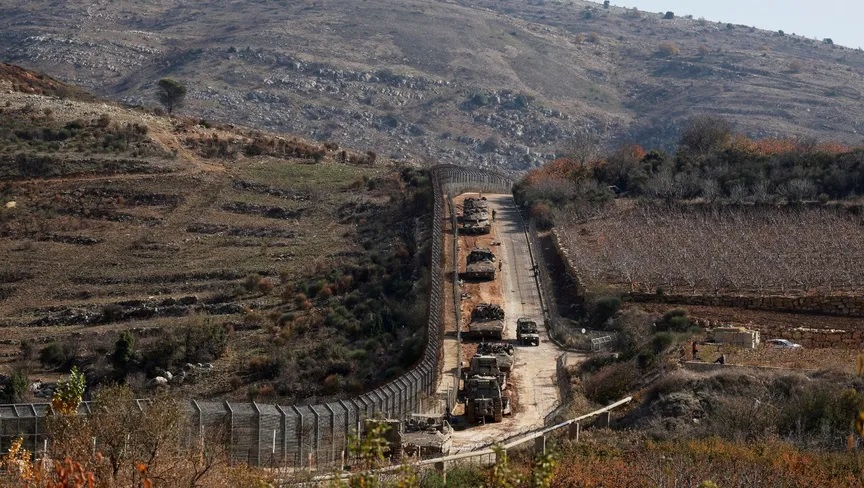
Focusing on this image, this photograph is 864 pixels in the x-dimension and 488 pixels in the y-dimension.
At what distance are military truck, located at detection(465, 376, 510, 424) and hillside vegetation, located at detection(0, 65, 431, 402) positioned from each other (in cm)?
890

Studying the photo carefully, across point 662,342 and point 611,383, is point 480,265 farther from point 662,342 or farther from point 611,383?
point 611,383

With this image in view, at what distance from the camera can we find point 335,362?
184ft

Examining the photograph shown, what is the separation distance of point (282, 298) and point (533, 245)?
46.8 feet

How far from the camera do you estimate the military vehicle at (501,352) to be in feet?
153

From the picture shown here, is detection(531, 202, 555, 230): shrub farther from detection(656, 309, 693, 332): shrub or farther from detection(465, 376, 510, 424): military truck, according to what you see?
detection(465, 376, 510, 424): military truck

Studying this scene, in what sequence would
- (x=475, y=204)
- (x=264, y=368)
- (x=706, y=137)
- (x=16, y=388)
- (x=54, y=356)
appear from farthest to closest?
1. (x=706, y=137)
2. (x=475, y=204)
3. (x=54, y=356)
4. (x=264, y=368)
5. (x=16, y=388)

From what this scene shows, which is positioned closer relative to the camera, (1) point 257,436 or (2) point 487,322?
(1) point 257,436

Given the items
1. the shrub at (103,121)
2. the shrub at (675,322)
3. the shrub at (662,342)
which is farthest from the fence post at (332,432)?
the shrub at (103,121)

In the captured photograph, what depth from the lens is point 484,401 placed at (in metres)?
39.9

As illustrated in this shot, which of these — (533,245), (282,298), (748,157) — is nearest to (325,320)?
(282,298)

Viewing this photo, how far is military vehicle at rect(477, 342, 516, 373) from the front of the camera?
4678 cm

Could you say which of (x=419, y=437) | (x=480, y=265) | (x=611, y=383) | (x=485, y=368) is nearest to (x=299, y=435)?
(x=419, y=437)

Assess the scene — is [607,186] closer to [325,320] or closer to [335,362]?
[325,320]

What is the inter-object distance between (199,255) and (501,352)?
35614 millimetres
